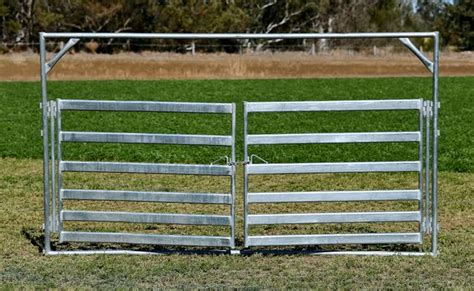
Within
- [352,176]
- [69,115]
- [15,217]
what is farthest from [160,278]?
[69,115]

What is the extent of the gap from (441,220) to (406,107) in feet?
8.74

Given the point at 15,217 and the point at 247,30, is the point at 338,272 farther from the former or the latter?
the point at 247,30

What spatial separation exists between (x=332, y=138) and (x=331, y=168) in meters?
0.33

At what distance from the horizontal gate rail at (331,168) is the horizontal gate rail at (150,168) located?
357 millimetres

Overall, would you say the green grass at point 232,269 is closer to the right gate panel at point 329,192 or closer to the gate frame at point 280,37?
the right gate panel at point 329,192

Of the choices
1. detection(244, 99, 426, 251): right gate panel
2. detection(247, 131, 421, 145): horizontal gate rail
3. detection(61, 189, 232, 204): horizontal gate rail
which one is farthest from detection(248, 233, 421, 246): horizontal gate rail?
detection(247, 131, 421, 145): horizontal gate rail

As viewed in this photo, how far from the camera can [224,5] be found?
3366 inches

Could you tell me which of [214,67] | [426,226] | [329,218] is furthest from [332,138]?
[214,67]

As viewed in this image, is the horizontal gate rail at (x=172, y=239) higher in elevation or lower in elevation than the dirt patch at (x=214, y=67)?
higher

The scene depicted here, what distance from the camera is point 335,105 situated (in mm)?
8578

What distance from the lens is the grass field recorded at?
7812mm

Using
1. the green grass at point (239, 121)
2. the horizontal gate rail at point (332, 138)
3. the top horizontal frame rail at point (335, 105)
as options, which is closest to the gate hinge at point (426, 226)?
the horizontal gate rail at point (332, 138)

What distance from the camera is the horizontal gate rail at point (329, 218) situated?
28.3 feet

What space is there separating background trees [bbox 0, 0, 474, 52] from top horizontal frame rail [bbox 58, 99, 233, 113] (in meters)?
58.1
